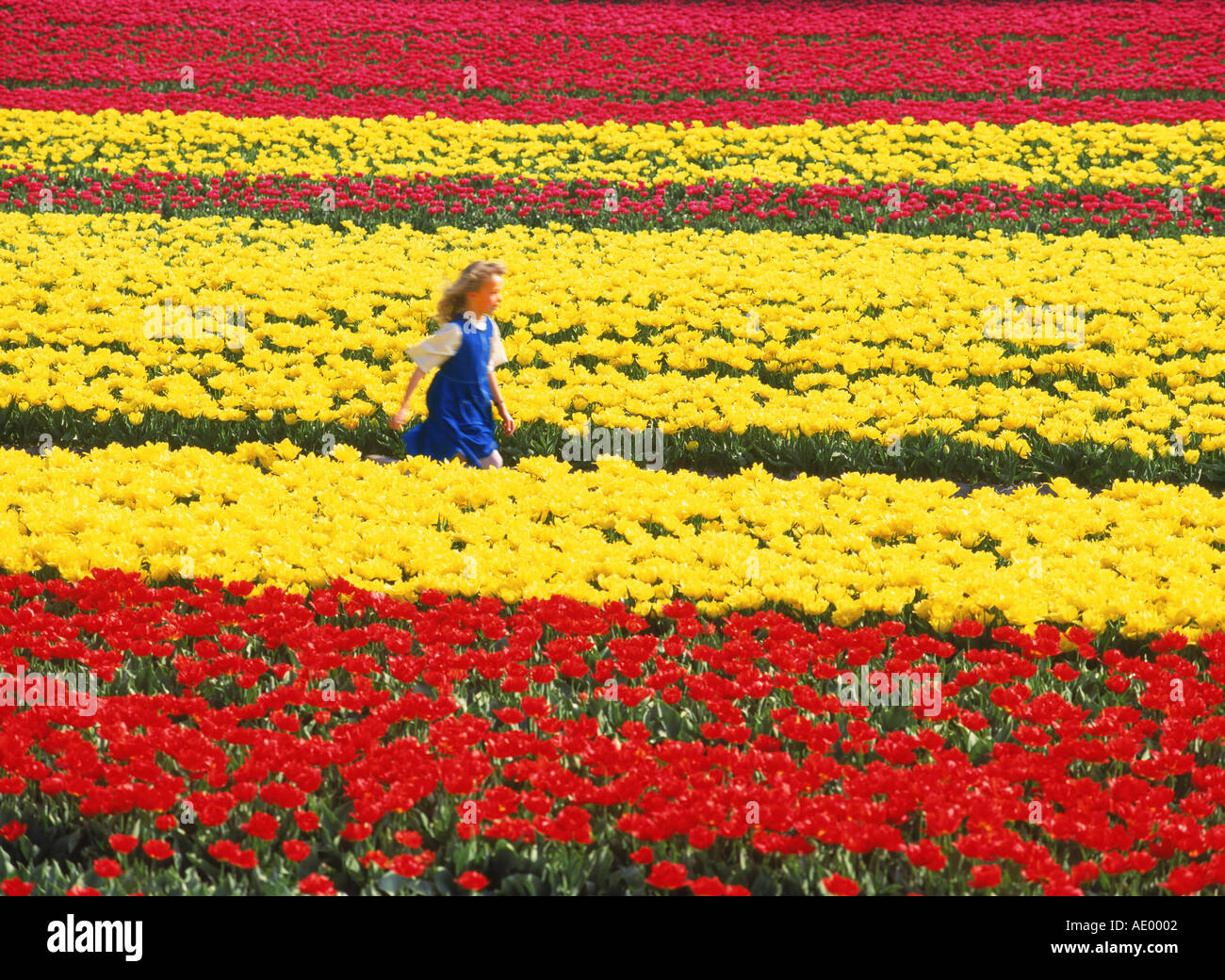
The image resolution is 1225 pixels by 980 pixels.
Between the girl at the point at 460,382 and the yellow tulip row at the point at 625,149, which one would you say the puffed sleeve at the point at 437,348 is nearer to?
the girl at the point at 460,382

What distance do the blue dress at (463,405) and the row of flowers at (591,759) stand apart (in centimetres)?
265

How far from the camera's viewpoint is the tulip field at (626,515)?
3.14 meters

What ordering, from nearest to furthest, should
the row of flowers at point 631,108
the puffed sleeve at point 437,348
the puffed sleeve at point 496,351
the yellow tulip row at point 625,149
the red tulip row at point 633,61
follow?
the puffed sleeve at point 437,348, the puffed sleeve at point 496,351, the yellow tulip row at point 625,149, the row of flowers at point 631,108, the red tulip row at point 633,61

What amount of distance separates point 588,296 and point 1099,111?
12.6 m

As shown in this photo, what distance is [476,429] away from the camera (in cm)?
717

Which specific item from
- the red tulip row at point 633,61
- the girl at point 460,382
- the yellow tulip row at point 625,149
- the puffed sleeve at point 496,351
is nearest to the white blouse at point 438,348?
the girl at point 460,382

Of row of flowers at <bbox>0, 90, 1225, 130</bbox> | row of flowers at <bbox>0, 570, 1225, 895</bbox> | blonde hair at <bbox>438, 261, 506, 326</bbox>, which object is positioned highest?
row of flowers at <bbox>0, 90, 1225, 130</bbox>

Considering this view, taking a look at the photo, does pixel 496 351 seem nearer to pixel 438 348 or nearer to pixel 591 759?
pixel 438 348

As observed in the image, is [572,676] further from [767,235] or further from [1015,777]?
[767,235]

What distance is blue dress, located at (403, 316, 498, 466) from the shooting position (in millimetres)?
7062

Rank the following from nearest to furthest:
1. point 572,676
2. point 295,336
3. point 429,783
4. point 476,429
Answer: point 429,783 < point 572,676 < point 476,429 < point 295,336

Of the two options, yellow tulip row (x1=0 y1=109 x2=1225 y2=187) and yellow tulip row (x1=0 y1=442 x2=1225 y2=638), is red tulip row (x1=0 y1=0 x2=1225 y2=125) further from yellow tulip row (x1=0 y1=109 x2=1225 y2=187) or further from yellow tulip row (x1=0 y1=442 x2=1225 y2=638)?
yellow tulip row (x1=0 y1=442 x2=1225 y2=638)

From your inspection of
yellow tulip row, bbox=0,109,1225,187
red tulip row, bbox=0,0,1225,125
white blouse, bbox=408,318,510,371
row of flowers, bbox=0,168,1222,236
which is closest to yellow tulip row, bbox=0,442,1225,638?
white blouse, bbox=408,318,510,371
